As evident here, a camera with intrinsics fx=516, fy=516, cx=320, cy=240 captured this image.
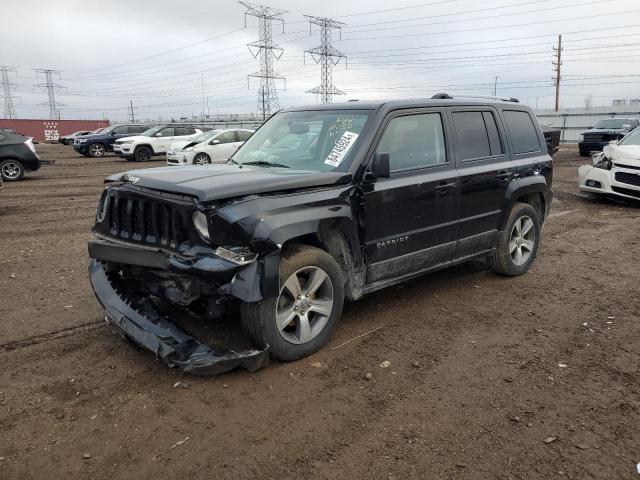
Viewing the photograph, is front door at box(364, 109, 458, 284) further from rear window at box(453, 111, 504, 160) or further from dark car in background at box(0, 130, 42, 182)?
dark car in background at box(0, 130, 42, 182)

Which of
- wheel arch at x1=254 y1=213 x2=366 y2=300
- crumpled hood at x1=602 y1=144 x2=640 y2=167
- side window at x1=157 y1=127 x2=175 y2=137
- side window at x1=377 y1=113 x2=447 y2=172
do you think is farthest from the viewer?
side window at x1=157 y1=127 x2=175 y2=137

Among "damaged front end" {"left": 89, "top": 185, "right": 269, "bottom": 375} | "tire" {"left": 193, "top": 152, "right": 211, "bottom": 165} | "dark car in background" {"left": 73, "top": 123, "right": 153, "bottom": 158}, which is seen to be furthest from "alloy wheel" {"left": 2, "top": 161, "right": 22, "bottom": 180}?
"damaged front end" {"left": 89, "top": 185, "right": 269, "bottom": 375}

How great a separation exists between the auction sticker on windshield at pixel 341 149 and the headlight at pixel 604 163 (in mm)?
8668

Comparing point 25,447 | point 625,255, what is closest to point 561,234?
point 625,255

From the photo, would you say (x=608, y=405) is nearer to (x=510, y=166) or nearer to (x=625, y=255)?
(x=510, y=166)

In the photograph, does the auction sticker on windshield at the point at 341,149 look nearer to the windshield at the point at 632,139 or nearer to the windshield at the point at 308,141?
the windshield at the point at 308,141

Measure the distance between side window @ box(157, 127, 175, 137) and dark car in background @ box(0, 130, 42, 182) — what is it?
924 cm

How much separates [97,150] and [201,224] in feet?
88.2

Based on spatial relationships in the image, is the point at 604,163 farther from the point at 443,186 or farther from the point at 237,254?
the point at 237,254

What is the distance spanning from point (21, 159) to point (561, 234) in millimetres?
14738

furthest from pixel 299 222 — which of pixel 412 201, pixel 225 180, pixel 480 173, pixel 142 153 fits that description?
pixel 142 153

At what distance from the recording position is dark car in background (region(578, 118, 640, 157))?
903 inches

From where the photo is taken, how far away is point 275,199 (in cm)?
364

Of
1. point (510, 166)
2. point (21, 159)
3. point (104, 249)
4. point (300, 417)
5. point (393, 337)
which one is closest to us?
point (300, 417)
